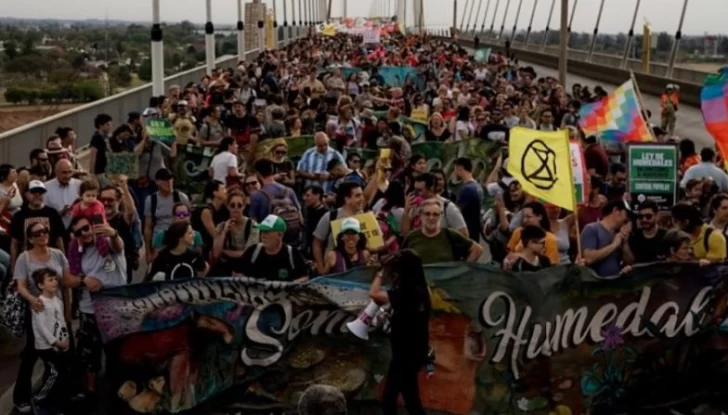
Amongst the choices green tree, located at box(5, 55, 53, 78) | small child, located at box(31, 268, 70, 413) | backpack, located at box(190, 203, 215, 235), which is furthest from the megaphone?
green tree, located at box(5, 55, 53, 78)

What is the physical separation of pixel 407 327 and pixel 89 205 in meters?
3.50

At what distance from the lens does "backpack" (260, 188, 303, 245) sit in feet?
36.5

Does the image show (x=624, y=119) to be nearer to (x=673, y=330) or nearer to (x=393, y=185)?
(x=393, y=185)

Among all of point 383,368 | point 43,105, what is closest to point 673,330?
point 383,368

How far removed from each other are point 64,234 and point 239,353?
102 inches

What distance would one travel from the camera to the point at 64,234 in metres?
10.3

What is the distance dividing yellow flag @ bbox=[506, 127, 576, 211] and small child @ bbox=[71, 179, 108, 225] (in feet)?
11.3

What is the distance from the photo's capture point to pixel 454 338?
8305 mm

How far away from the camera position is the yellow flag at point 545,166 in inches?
384

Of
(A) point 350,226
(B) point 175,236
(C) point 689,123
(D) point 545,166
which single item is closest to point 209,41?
(C) point 689,123

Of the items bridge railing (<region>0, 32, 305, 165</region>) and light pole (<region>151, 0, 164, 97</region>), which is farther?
light pole (<region>151, 0, 164, 97</region>)

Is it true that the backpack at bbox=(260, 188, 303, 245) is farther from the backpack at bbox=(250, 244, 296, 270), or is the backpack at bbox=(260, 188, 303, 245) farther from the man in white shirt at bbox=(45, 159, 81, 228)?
the backpack at bbox=(250, 244, 296, 270)

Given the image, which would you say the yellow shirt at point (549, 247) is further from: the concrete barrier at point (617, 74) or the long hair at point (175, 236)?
the concrete barrier at point (617, 74)

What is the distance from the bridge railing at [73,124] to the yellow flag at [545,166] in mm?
10888
